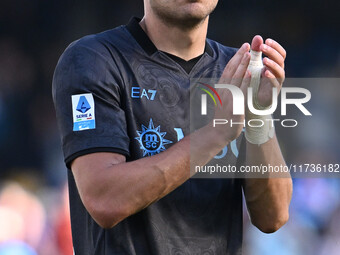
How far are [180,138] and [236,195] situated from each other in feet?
0.96

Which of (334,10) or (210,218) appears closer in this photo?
(210,218)

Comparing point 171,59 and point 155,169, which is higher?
point 171,59

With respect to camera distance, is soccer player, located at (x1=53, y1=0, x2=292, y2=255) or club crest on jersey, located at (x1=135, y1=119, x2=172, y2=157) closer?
soccer player, located at (x1=53, y1=0, x2=292, y2=255)

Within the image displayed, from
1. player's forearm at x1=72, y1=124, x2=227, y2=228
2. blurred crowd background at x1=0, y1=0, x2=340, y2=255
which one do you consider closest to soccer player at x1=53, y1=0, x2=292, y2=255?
player's forearm at x1=72, y1=124, x2=227, y2=228

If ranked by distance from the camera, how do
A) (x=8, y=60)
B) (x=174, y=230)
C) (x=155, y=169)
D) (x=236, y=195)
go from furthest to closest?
(x=8, y=60) < (x=236, y=195) < (x=174, y=230) < (x=155, y=169)

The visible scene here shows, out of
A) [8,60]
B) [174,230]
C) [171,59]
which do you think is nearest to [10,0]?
[8,60]

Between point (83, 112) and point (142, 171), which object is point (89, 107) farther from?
point (142, 171)

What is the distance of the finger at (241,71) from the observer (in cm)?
178

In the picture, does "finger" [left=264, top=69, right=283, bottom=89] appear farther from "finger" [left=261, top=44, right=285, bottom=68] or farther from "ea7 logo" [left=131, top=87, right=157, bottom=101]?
"ea7 logo" [left=131, top=87, right=157, bottom=101]

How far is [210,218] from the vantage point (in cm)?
198

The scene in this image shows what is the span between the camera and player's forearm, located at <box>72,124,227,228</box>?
5.67 ft

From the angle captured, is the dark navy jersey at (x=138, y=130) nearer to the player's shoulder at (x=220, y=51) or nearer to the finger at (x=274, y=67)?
the player's shoulder at (x=220, y=51)

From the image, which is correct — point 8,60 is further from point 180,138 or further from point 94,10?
point 180,138

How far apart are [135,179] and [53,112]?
325cm
